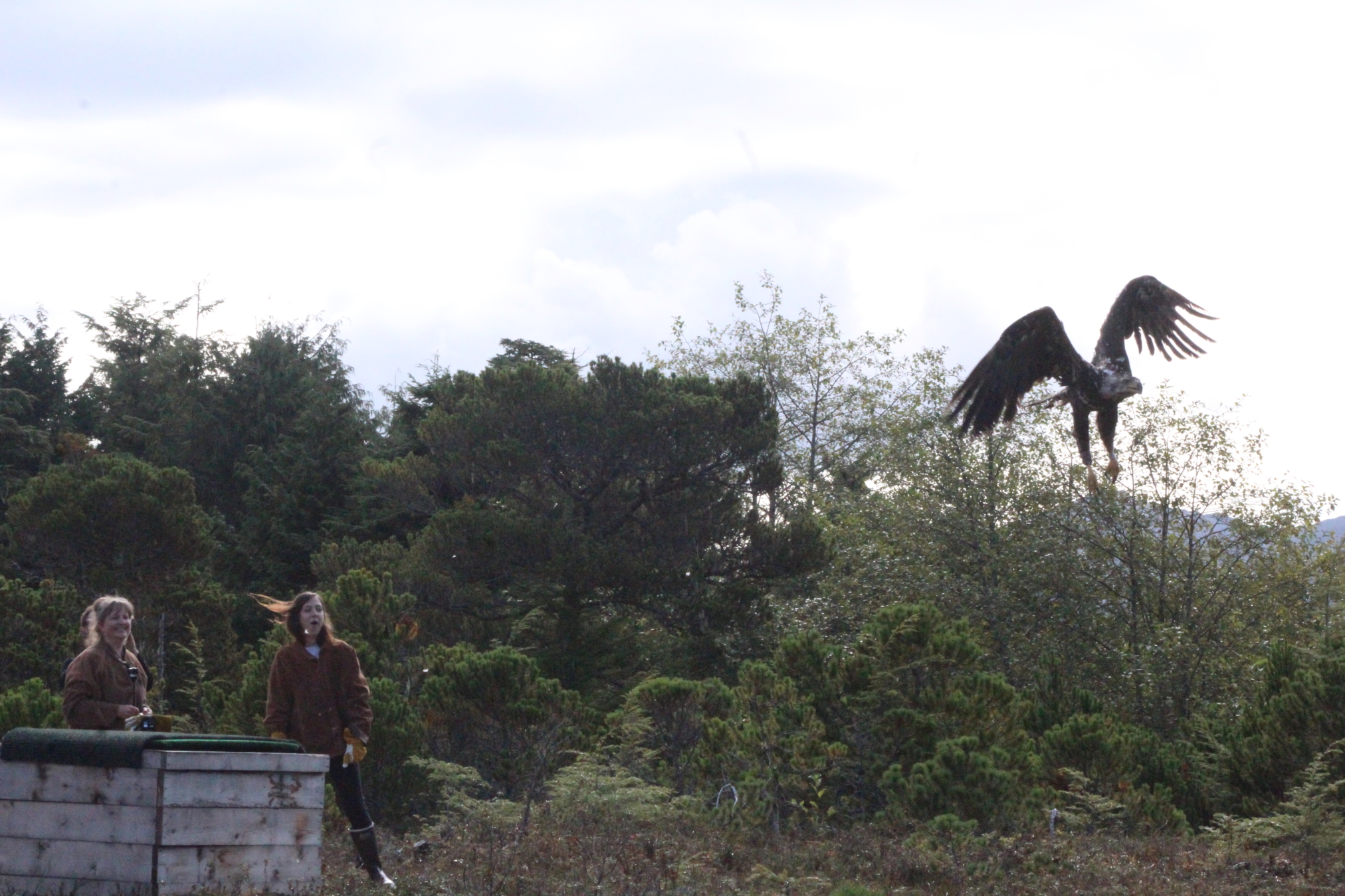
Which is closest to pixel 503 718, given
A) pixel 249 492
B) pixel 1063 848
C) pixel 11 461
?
pixel 1063 848

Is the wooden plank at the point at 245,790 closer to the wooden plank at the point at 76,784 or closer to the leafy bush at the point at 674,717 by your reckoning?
the wooden plank at the point at 76,784

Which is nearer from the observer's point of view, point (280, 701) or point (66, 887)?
point (66, 887)

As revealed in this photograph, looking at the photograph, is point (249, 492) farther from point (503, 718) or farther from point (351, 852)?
point (351, 852)

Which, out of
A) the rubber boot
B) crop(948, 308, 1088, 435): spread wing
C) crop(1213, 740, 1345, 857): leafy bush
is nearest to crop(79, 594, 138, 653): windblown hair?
the rubber boot

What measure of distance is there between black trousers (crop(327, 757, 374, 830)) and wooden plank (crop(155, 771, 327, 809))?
612 mm

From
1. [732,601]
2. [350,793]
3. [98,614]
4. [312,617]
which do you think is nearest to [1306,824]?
[350,793]

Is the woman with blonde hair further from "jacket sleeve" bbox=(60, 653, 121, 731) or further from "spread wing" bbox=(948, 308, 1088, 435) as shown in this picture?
"spread wing" bbox=(948, 308, 1088, 435)

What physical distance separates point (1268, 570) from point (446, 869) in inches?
699

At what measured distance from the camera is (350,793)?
6.73 meters

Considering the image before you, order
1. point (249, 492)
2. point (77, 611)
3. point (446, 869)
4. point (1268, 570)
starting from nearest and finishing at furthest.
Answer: point (446, 869) < point (77, 611) < point (1268, 570) < point (249, 492)

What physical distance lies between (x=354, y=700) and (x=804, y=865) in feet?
10.6

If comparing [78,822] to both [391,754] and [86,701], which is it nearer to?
[86,701]

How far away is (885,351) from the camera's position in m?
35.3

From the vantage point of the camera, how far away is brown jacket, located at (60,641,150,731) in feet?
20.5
